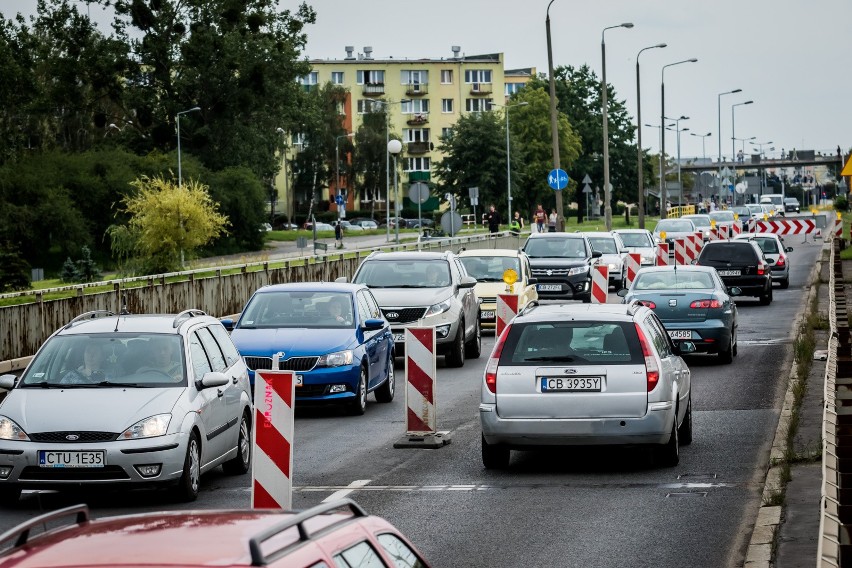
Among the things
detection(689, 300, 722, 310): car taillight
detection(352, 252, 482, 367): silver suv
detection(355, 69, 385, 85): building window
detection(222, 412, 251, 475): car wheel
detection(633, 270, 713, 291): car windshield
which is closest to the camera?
detection(222, 412, 251, 475): car wheel

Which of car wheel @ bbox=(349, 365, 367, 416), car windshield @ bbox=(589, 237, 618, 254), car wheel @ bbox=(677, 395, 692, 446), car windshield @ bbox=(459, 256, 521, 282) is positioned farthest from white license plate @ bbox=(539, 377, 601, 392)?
car windshield @ bbox=(589, 237, 618, 254)

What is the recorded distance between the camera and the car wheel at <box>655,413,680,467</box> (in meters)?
13.5

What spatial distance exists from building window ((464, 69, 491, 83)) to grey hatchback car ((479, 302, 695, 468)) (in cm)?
15038

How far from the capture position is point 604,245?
4609 cm

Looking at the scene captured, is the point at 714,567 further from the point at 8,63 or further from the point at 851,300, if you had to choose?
the point at 8,63

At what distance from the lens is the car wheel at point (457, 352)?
80.4ft


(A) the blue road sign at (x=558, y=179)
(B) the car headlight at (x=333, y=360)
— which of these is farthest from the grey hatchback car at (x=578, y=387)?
(A) the blue road sign at (x=558, y=179)

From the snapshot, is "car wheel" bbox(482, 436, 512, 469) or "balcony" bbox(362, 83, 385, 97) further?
"balcony" bbox(362, 83, 385, 97)

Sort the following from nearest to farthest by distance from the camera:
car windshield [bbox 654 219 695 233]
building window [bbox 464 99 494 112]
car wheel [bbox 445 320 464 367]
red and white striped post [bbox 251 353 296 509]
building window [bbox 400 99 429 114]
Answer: red and white striped post [bbox 251 353 296 509] < car wheel [bbox 445 320 464 367] < car windshield [bbox 654 219 695 233] < building window [bbox 400 99 429 114] < building window [bbox 464 99 494 112]

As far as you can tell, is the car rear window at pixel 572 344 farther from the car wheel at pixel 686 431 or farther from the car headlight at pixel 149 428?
the car headlight at pixel 149 428

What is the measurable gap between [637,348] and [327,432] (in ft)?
15.1

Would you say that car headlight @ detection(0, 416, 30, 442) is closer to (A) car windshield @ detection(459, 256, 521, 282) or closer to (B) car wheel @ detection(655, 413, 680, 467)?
(B) car wheel @ detection(655, 413, 680, 467)

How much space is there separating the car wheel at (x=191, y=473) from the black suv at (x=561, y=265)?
2652cm

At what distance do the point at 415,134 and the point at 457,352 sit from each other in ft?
457
